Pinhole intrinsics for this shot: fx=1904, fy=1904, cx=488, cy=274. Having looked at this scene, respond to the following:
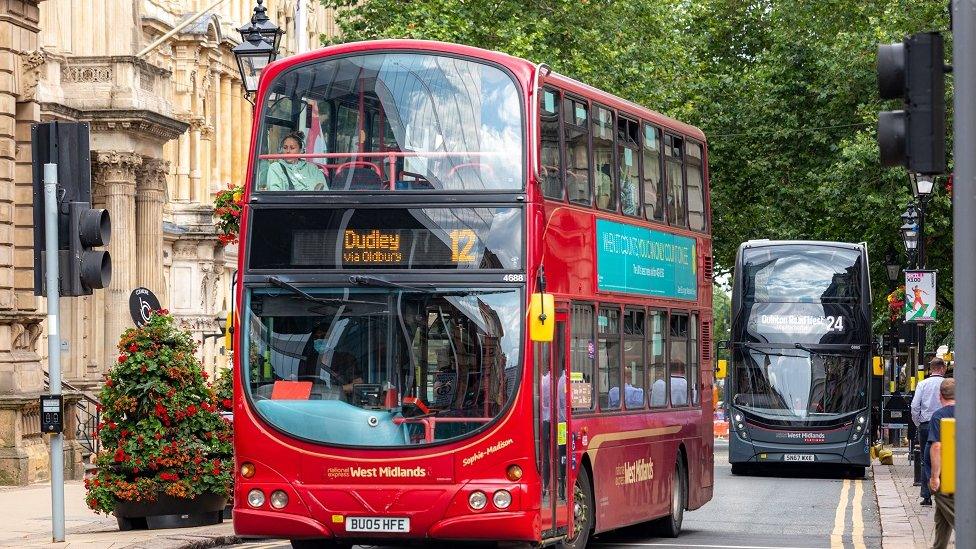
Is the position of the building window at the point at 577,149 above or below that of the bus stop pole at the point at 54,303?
above

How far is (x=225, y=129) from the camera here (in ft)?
181

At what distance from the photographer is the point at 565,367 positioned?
51.6ft

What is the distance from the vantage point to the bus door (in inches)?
585

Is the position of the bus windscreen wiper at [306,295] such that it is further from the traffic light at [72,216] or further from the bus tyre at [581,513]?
the bus tyre at [581,513]

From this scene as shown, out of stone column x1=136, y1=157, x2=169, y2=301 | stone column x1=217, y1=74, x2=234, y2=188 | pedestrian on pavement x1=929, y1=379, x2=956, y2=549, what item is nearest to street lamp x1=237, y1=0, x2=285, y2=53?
pedestrian on pavement x1=929, y1=379, x2=956, y2=549

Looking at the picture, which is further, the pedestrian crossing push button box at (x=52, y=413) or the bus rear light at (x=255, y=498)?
the pedestrian crossing push button box at (x=52, y=413)

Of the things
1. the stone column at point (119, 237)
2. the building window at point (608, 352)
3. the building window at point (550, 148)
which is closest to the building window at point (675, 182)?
the building window at point (608, 352)

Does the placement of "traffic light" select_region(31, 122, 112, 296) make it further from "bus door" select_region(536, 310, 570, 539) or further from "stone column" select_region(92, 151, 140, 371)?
"stone column" select_region(92, 151, 140, 371)

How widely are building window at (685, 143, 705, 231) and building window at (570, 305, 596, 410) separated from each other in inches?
169

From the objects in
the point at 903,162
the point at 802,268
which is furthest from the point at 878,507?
the point at 903,162

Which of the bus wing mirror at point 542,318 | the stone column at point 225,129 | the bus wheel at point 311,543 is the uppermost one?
the stone column at point 225,129

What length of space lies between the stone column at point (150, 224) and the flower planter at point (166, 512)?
2043cm

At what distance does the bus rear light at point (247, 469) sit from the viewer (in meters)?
15.0

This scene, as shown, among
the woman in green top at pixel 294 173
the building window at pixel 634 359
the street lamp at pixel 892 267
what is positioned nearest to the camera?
the woman in green top at pixel 294 173
